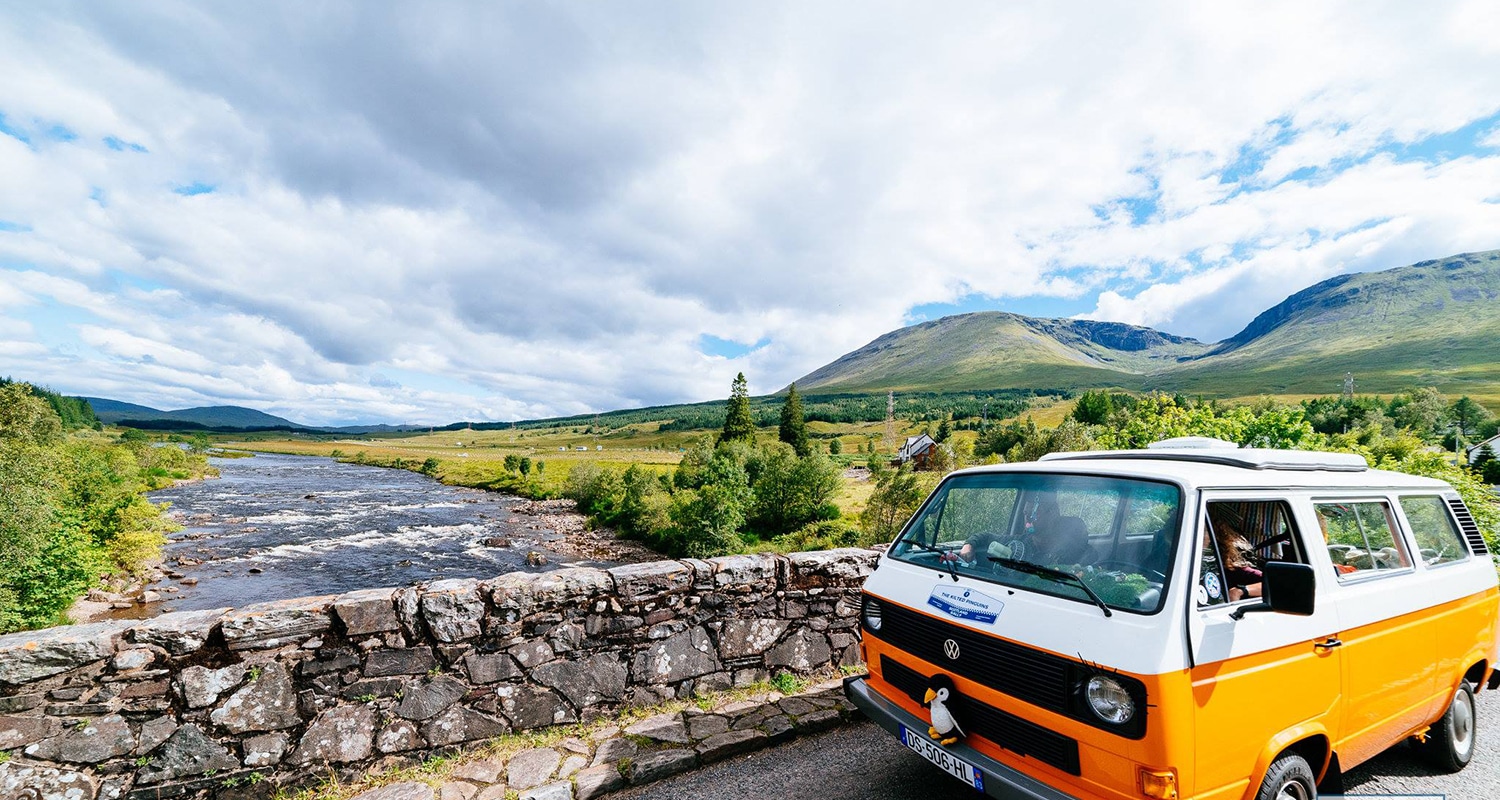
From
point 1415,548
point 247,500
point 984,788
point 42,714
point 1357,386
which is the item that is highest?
point 1357,386

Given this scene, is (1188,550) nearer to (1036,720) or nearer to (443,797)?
(1036,720)

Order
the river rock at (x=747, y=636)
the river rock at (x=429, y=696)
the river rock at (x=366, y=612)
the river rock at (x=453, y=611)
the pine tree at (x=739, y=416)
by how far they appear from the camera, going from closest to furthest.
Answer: the river rock at (x=366, y=612), the river rock at (x=429, y=696), the river rock at (x=453, y=611), the river rock at (x=747, y=636), the pine tree at (x=739, y=416)

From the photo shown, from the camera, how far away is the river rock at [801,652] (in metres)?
6.02

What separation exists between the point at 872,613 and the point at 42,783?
516cm

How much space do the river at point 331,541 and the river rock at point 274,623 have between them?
879cm

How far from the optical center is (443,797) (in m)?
4.08

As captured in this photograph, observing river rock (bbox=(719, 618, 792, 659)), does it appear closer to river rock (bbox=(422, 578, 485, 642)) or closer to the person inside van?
river rock (bbox=(422, 578, 485, 642))

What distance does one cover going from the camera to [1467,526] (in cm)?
503

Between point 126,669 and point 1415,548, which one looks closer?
point 126,669

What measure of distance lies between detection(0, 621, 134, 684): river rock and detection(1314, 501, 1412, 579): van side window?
7.62 m

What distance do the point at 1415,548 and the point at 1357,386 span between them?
689ft

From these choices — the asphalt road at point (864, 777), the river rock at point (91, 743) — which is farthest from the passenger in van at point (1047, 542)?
the river rock at point (91, 743)

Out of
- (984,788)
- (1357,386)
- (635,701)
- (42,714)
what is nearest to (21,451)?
(42,714)

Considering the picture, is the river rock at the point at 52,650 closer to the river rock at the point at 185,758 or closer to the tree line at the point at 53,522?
the river rock at the point at 185,758
